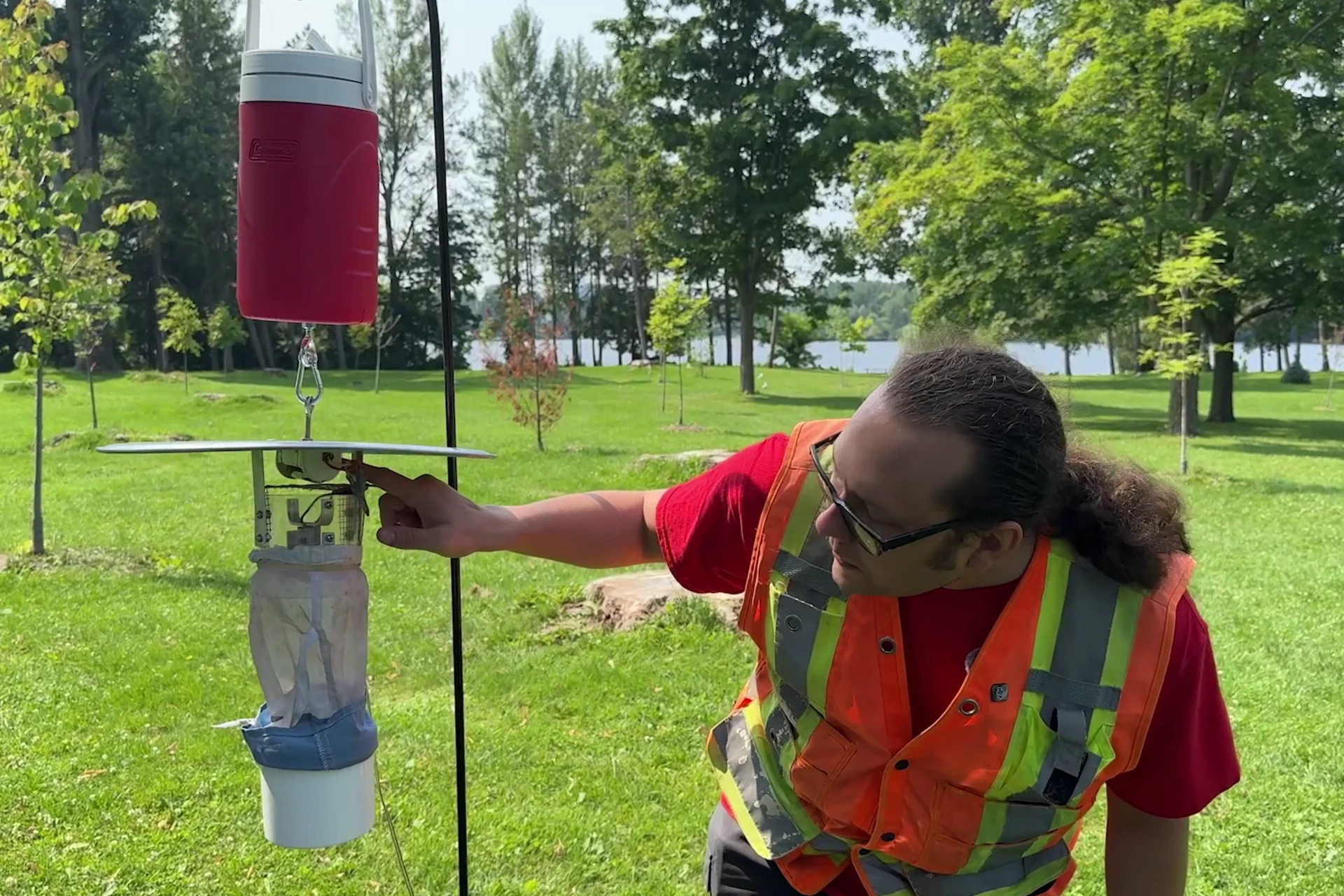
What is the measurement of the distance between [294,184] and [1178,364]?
1418cm

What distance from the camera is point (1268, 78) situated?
16125 mm

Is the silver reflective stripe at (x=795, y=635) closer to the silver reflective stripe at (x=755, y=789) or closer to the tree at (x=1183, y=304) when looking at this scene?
the silver reflective stripe at (x=755, y=789)

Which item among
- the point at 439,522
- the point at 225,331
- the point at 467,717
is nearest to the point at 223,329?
the point at 225,331

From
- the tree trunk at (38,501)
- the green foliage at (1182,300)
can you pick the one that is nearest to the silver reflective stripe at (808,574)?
the tree trunk at (38,501)

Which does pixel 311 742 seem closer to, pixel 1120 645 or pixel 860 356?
pixel 1120 645

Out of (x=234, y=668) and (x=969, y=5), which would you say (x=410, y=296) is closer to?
(x=969, y=5)

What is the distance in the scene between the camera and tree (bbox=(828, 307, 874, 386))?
40438 millimetres

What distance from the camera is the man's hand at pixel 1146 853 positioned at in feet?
5.42

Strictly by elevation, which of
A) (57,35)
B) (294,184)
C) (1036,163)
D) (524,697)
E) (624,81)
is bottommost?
(524,697)

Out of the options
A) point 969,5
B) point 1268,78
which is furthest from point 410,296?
point 1268,78

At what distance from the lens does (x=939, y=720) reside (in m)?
1.55

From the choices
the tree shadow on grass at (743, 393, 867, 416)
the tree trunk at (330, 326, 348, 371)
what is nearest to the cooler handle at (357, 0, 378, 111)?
the tree shadow on grass at (743, 393, 867, 416)

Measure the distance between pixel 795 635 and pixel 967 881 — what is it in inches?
18.9

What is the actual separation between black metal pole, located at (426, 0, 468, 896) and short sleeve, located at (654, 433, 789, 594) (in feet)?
1.21
